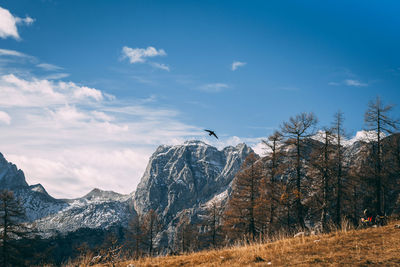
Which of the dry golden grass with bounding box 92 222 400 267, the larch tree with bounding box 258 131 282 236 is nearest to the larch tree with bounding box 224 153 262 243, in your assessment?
the larch tree with bounding box 258 131 282 236

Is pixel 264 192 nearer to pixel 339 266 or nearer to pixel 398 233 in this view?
pixel 398 233

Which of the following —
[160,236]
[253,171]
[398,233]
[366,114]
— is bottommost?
[160,236]

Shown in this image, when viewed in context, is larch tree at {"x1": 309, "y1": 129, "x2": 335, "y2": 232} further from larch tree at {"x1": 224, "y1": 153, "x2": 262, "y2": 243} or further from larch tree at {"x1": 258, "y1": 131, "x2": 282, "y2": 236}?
larch tree at {"x1": 224, "y1": 153, "x2": 262, "y2": 243}

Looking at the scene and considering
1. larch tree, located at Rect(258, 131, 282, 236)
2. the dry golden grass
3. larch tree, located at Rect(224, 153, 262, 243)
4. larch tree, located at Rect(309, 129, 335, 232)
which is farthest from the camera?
larch tree, located at Rect(224, 153, 262, 243)

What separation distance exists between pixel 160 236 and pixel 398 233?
16952cm

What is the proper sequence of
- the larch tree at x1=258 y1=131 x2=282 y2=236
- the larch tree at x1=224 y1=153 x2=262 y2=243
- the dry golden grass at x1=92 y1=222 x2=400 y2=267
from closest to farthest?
the dry golden grass at x1=92 y1=222 x2=400 y2=267 < the larch tree at x1=258 y1=131 x2=282 y2=236 < the larch tree at x1=224 y1=153 x2=262 y2=243

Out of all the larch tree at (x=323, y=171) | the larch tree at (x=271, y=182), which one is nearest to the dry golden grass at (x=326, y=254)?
the larch tree at (x=323, y=171)

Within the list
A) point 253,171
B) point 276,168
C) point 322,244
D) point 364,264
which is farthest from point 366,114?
point 364,264

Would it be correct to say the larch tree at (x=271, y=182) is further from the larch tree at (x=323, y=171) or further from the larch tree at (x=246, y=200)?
the larch tree at (x=323, y=171)

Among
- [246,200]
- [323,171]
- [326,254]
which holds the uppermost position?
[323,171]

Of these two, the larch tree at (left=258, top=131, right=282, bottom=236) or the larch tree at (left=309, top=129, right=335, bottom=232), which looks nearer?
the larch tree at (left=309, top=129, right=335, bottom=232)

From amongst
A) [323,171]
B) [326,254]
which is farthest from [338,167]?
[326,254]

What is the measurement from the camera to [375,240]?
28.1 ft

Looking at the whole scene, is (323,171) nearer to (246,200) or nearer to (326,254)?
(246,200)
